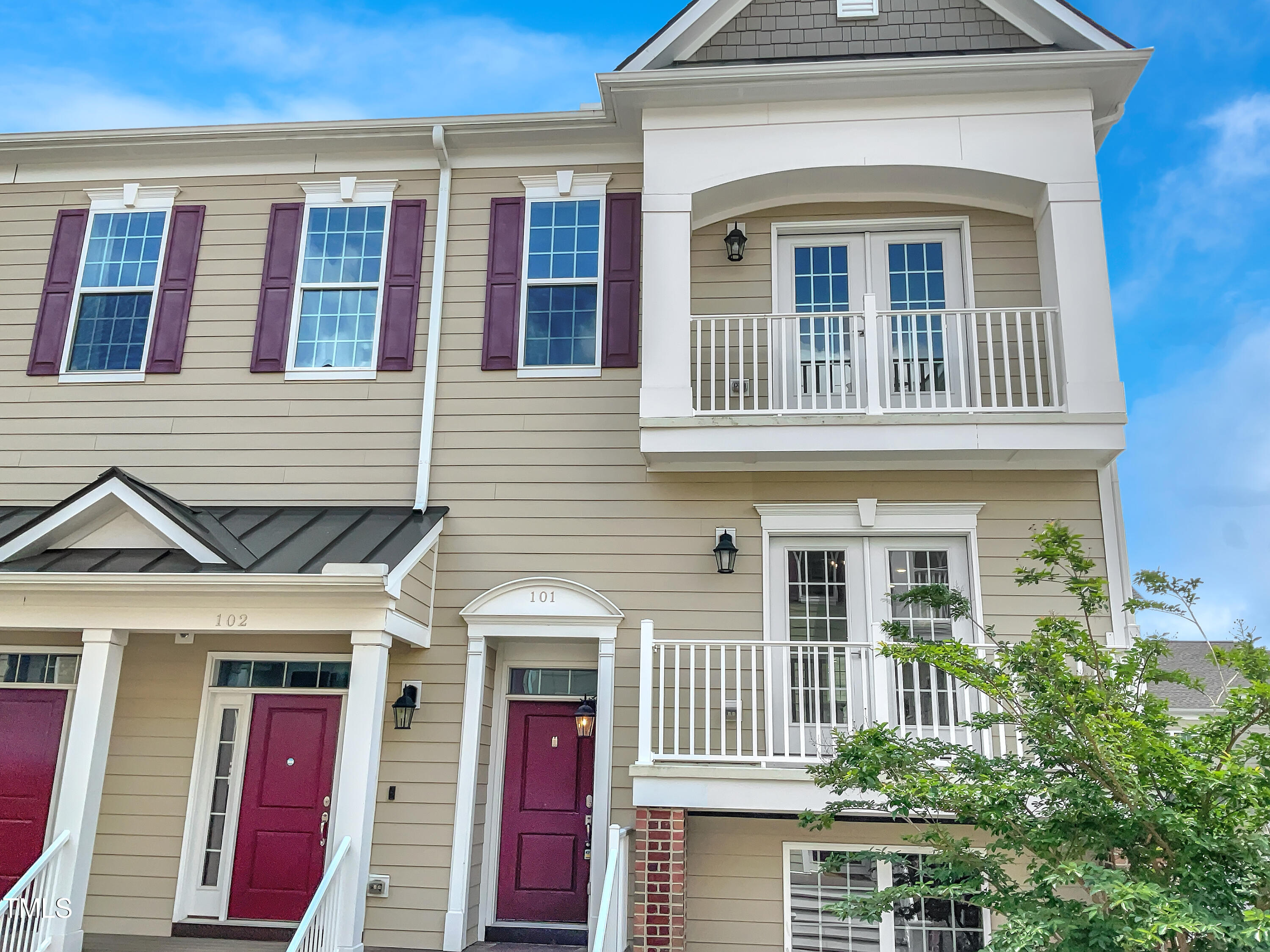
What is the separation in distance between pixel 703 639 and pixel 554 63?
6294 cm

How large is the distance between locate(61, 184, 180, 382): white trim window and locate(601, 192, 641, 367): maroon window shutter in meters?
4.19

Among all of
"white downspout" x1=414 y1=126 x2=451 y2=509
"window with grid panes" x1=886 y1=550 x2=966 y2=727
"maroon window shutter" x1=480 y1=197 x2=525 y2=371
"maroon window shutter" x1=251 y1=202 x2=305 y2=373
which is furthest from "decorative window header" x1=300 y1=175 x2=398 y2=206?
"window with grid panes" x1=886 y1=550 x2=966 y2=727

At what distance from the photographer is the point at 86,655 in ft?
22.2

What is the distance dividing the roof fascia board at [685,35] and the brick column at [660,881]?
229 inches

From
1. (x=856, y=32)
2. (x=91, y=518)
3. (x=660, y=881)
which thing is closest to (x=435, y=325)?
(x=91, y=518)

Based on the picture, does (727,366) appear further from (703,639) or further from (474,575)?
(474,575)

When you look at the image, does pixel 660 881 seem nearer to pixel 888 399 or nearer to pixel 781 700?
pixel 781 700

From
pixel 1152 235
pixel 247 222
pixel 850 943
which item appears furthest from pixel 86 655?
pixel 1152 235

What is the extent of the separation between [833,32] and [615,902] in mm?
7117

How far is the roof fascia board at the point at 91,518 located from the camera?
23.3ft

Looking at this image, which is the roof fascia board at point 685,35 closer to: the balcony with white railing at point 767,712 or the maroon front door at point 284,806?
the balcony with white railing at point 767,712

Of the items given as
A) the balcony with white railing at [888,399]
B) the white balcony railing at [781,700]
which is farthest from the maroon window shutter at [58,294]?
the white balcony railing at [781,700]

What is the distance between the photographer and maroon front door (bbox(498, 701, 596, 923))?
7.30 m

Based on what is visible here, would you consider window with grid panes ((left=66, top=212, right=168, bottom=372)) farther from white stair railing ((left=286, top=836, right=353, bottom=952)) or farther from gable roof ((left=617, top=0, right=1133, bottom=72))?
white stair railing ((left=286, top=836, right=353, bottom=952))
